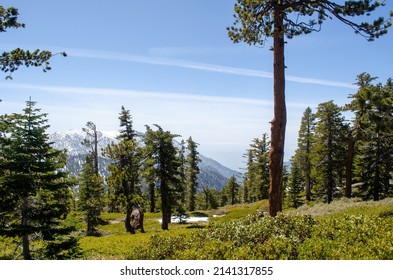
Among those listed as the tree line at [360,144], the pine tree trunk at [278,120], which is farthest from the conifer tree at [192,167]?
the pine tree trunk at [278,120]

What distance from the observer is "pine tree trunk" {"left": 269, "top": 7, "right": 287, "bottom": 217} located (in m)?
11.7

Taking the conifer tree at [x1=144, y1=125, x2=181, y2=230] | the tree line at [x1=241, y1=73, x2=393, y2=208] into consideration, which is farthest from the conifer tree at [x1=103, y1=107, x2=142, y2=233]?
the tree line at [x1=241, y1=73, x2=393, y2=208]

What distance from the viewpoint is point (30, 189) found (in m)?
15.1

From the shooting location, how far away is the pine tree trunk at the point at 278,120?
1166cm

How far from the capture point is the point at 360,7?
1081 centimetres

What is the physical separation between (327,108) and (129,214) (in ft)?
84.0

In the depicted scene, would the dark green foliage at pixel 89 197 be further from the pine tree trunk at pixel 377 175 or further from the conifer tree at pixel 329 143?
the pine tree trunk at pixel 377 175

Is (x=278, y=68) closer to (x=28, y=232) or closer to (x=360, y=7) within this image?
(x=360, y=7)

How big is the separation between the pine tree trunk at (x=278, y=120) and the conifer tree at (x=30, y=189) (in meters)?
10.2

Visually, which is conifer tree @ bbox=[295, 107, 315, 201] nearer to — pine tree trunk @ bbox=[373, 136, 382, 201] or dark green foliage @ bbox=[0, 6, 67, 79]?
pine tree trunk @ bbox=[373, 136, 382, 201]
